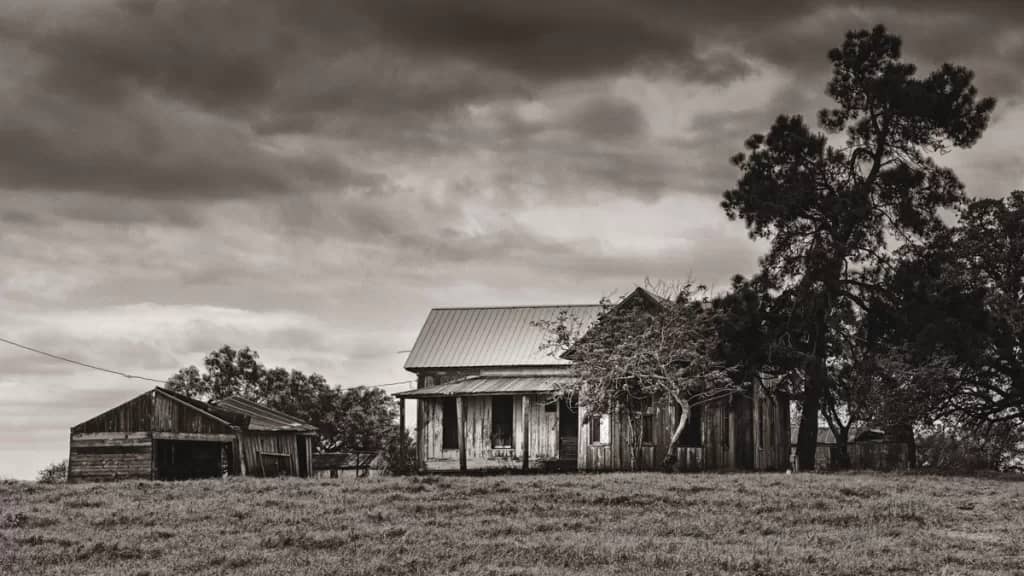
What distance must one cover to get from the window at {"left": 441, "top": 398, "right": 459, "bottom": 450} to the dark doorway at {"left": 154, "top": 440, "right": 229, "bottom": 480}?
336 inches

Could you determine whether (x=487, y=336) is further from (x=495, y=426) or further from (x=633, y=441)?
(x=633, y=441)

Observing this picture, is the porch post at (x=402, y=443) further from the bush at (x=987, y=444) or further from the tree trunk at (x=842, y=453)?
the bush at (x=987, y=444)

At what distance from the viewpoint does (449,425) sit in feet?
139

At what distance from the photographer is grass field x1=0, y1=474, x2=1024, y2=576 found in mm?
16297

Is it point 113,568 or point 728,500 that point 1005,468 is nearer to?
point 728,500

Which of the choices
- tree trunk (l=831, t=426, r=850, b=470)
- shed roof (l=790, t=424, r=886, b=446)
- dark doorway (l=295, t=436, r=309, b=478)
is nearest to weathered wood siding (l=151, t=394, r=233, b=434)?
dark doorway (l=295, t=436, r=309, b=478)

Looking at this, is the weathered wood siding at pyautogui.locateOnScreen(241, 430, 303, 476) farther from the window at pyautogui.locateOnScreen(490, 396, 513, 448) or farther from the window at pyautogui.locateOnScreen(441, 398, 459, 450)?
the window at pyautogui.locateOnScreen(490, 396, 513, 448)

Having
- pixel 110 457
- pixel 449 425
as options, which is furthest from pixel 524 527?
pixel 110 457

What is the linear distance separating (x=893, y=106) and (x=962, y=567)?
889 inches

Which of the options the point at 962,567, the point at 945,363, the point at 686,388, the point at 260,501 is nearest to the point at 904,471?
the point at 945,363

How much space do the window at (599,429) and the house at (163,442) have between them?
43.2 ft

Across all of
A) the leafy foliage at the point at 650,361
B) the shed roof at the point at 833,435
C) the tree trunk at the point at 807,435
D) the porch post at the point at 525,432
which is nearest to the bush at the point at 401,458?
the porch post at the point at 525,432

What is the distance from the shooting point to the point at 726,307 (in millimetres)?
35969

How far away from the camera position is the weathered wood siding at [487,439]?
40156 millimetres
